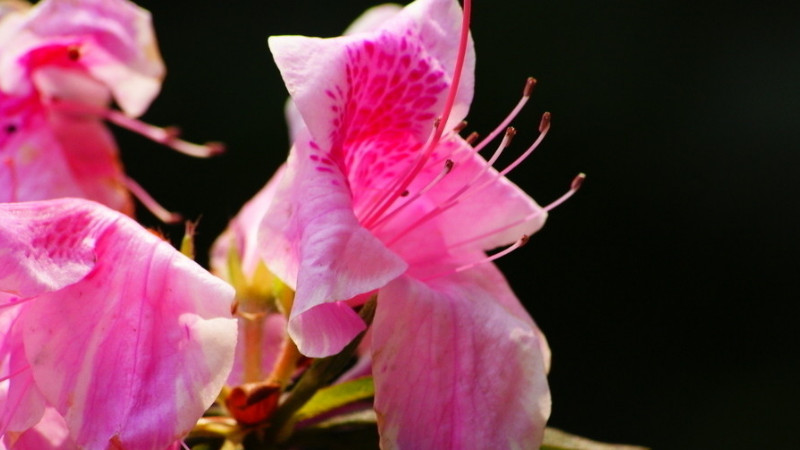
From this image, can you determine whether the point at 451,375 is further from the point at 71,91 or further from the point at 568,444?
the point at 71,91

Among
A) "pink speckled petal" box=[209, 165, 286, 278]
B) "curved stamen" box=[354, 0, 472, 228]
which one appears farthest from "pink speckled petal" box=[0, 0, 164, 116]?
"curved stamen" box=[354, 0, 472, 228]

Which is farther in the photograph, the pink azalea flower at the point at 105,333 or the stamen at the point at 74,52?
the stamen at the point at 74,52

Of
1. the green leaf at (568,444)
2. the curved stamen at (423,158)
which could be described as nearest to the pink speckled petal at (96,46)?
the curved stamen at (423,158)

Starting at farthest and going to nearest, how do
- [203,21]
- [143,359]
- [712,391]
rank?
[203,21], [712,391], [143,359]

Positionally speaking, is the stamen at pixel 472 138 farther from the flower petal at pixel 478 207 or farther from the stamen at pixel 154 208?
Answer: the stamen at pixel 154 208

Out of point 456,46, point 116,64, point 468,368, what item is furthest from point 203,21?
point 468,368

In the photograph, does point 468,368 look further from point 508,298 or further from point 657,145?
point 657,145

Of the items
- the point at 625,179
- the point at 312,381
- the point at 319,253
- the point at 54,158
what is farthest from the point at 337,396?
the point at 625,179
